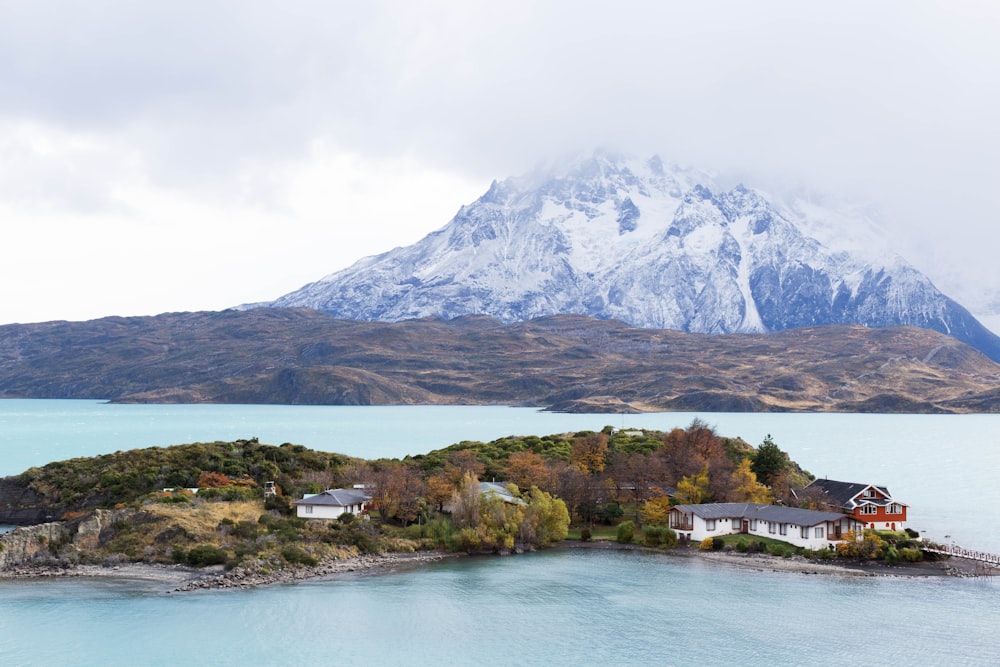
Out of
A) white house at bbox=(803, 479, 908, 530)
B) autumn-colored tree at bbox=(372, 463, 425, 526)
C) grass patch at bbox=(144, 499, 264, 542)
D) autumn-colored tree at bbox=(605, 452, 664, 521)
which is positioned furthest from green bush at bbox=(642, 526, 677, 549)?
grass patch at bbox=(144, 499, 264, 542)

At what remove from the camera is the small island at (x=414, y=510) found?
55.8 meters

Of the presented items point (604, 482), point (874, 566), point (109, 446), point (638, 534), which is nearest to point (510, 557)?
point (638, 534)

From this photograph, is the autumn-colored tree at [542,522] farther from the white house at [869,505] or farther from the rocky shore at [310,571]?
the white house at [869,505]

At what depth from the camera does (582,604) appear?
48.8m

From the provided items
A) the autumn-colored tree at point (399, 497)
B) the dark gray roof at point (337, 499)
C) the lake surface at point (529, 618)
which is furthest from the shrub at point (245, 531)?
the autumn-colored tree at point (399, 497)

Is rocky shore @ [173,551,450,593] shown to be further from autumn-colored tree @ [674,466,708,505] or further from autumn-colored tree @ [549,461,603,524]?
autumn-colored tree @ [674,466,708,505]

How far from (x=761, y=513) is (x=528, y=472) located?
55.3 feet

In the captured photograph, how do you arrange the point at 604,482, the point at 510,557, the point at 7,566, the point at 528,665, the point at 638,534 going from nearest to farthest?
the point at 528,665 < the point at 7,566 < the point at 510,557 < the point at 638,534 < the point at 604,482

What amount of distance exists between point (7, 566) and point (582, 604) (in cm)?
3158

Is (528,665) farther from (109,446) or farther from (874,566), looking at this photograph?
(109,446)

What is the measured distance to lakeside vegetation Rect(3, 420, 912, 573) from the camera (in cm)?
5709

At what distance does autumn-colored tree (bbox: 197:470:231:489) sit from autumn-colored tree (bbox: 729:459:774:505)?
36835mm

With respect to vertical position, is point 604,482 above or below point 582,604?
above

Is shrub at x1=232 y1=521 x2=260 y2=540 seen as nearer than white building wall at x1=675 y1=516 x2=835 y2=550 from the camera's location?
Yes
